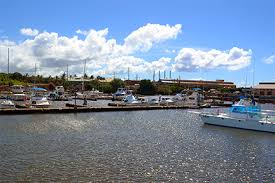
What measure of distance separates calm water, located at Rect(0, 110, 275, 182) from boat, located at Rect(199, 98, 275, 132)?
61.5 inches

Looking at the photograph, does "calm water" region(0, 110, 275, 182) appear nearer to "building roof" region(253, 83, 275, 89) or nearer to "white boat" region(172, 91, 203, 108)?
"white boat" region(172, 91, 203, 108)

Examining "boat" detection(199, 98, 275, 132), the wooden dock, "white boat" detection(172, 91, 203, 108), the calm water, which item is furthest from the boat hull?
"white boat" detection(172, 91, 203, 108)

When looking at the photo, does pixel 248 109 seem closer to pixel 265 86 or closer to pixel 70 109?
pixel 70 109

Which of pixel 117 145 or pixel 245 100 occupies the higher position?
pixel 245 100

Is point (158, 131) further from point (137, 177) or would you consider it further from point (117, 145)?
point (137, 177)

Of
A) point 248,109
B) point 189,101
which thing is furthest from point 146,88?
point 248,109

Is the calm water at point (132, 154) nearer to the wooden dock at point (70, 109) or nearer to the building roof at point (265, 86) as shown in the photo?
the wooden dock at point (70, 109)

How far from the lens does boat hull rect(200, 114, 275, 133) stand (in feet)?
141

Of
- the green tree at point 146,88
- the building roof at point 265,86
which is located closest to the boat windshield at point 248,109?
the building roof at point 265,86

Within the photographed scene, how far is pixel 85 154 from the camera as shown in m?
28.0

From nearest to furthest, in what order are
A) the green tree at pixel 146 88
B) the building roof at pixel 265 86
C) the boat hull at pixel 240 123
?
the boat hull at pixel 240 123, the building roof at pixel 265 86, the green tree at pixel 146 88

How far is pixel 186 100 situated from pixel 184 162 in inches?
2487

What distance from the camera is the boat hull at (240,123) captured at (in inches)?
1693

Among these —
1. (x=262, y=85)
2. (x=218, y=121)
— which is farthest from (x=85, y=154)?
(x=262, y=85)
